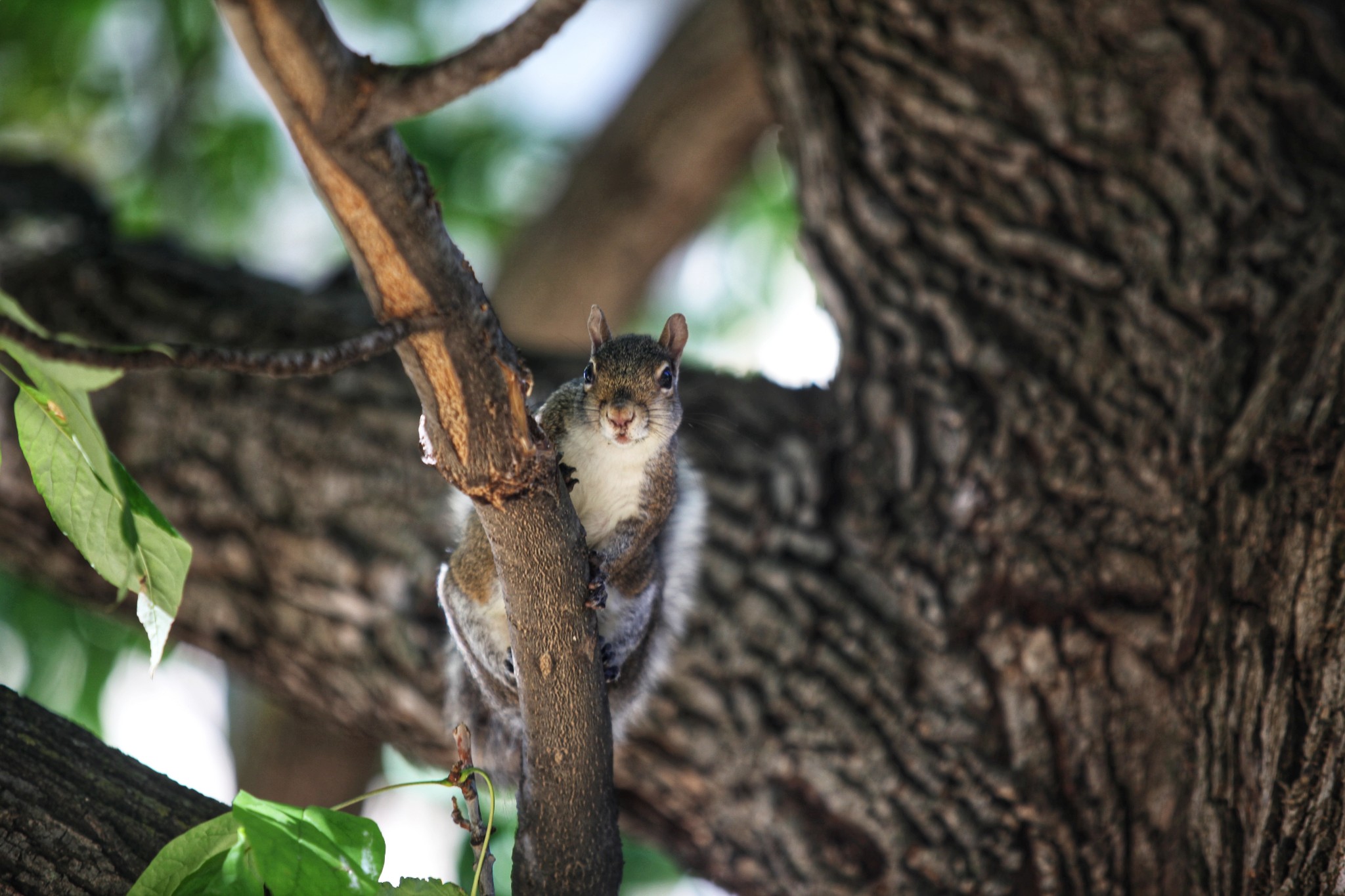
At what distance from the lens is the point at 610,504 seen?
78.4 inches

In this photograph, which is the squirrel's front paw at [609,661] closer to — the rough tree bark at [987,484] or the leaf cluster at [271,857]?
the rough tree bark at [987,484]

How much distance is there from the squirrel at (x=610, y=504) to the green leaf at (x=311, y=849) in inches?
20.7

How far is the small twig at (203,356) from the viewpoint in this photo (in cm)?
103

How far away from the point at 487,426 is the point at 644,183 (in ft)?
9.77

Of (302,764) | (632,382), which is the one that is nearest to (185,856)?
(632,382)

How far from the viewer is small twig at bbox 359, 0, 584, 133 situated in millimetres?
1025

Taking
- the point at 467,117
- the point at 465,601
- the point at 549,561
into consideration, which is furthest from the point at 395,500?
the point at 467,117

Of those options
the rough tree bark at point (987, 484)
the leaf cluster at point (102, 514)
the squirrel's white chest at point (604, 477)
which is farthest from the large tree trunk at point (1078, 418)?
the leaf cluster at point (102, 514)

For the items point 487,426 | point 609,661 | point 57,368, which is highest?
point 609,661

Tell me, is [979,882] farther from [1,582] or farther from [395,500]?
[1,582]

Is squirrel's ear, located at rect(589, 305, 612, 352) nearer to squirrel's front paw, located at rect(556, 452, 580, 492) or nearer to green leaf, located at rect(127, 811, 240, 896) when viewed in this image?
squirrel's front paw, located at rect(556, 452, 580, 492)

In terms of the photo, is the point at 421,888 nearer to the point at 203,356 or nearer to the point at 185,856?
the point at 185,856

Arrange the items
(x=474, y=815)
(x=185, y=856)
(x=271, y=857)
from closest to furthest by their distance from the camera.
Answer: (x=271, y=857) < (x=185, y=856) < (x=474, y=815)

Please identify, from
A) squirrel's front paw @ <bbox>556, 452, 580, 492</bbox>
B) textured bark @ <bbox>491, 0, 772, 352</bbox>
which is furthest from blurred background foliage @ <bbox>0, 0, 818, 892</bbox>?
squirrel's front paw @ <bbox>556, 452, 580, 492</bbox>
